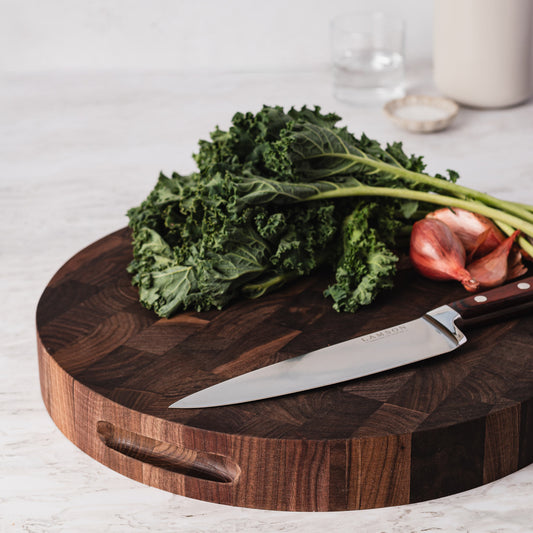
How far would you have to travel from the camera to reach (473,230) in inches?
65.4

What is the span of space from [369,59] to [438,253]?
5.11 ft

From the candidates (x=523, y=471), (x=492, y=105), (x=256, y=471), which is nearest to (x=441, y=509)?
→ (x=523, y=471)

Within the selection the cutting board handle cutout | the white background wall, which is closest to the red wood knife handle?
the cutting board handle cutout

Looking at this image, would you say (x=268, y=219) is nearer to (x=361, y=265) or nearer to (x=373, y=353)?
(x=361, y=265)

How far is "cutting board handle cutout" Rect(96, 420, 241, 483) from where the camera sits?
1.28 meters

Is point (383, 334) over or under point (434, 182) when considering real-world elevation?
under

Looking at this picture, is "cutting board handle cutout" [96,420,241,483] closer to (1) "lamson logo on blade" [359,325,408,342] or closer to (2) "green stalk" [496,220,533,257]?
(1) "lamson logo on blade" [359,325,408,342]

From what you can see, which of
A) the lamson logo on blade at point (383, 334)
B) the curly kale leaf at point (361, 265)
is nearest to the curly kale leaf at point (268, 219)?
the curly kale leaf at point (361, 265)

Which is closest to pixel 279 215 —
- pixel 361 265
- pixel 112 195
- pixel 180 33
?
pixel 361 265

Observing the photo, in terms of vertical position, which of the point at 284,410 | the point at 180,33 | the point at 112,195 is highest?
the point at 180,33

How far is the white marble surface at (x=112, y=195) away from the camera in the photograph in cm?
125

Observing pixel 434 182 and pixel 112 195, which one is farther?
pixel 112 195

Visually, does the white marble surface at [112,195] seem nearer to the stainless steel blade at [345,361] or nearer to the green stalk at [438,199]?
the stainless steel blade at [345,361]

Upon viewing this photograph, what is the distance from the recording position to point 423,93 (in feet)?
10.00
